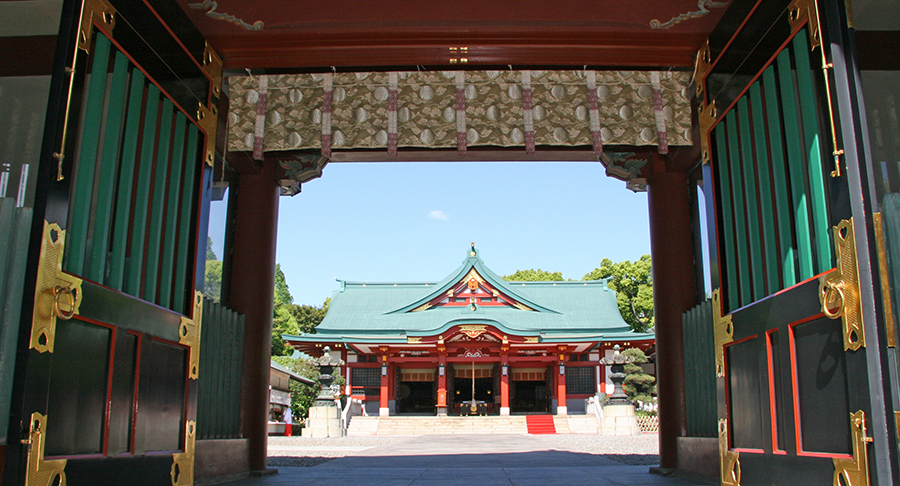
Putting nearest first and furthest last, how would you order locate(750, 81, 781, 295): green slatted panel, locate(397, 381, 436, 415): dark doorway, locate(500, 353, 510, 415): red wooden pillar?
locate(750, 81, 781, 295): green slatted panel
locate(500, 353, 510, 415): red wooden pillar
locate(397, 381, 436, 415): dark doorway

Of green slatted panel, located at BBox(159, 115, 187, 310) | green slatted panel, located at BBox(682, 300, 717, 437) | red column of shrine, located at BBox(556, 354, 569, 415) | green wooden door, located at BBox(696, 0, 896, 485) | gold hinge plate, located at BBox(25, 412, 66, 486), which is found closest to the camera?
gold hinge plate, located at BBox(25, 412, 66, 486)

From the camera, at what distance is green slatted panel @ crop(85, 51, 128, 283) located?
302 cm

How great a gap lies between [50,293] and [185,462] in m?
1.58

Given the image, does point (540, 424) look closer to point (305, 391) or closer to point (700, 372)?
point (305, 391)

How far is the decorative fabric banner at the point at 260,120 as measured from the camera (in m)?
5.21

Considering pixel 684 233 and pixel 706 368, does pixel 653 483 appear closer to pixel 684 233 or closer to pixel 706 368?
pixel 706 368

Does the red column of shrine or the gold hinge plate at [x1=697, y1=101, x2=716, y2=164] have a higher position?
the gold hinge plate at [x1=697, y1=101, x2=716, y2=164]

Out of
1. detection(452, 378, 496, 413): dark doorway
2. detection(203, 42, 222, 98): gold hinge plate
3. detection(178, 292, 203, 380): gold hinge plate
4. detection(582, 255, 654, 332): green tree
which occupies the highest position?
detection(582, 255, 654, 332): green tree

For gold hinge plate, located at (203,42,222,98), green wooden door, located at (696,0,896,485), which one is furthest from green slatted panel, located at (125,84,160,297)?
green wooden door, located at (696,0,896,485)

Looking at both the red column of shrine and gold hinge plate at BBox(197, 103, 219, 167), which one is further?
the red column of shrine

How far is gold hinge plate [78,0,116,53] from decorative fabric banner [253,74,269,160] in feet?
6.63

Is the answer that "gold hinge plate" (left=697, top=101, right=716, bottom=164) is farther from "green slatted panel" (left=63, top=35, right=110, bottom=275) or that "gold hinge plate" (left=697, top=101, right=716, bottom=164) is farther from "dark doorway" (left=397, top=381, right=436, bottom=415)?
"dark doorway" (left=397, top=381, right=436, bottom=415)

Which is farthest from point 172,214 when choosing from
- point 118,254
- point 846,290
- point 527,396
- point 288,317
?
point 288,317

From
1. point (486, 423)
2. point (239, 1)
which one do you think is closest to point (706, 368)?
point (239, 1)
